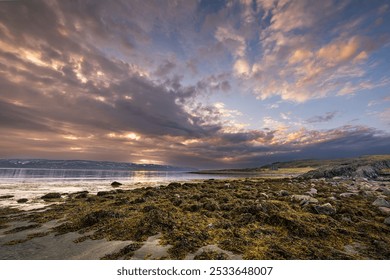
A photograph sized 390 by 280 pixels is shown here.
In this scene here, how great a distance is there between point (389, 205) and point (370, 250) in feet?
21.1

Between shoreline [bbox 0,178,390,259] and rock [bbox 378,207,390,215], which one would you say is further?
rock [bbox 378,207,390,215]

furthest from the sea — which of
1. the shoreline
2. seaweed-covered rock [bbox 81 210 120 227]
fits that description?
seaweed-covered rock [bbox 81 210 120 227]

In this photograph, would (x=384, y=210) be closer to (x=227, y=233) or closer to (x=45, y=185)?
(x=227, y=233)

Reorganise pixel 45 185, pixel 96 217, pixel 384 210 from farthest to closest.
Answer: pixel 45 185, pixel 384 210, pixel 96 217

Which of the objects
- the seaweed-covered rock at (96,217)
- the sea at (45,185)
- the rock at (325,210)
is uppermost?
the sea at (45,185)

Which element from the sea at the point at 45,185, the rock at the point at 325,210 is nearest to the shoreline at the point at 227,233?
the rock at the point at 325,210

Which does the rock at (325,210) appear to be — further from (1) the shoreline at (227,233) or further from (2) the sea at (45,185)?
(2) the sea at (45,185)

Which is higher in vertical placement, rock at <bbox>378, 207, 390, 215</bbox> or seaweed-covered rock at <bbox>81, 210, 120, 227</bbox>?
seaweed-covered rock at <bbox>81, 210, 120, 227</bbox>

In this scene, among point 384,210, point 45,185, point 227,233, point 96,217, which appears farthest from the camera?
point 45,185

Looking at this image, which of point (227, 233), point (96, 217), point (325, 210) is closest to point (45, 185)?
point (96, 217)

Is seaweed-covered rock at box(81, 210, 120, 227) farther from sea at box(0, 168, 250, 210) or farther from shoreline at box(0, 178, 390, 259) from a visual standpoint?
sea at box(0, 168, 250, 210)

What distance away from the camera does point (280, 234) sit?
559 centimetres

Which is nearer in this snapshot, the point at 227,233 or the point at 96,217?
the point at 227,233

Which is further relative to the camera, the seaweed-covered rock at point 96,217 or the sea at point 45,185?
the sea at point 45,185
